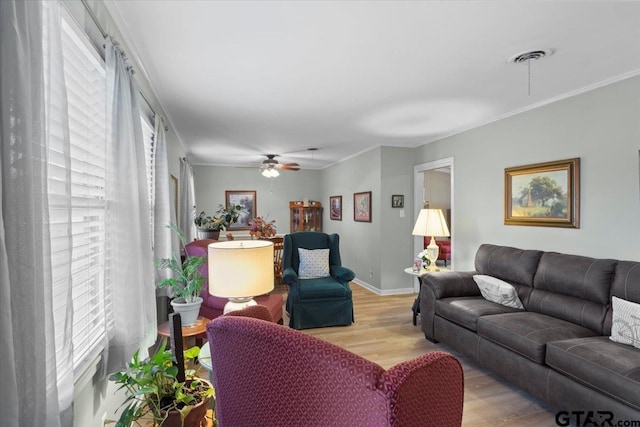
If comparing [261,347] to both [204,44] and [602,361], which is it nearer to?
[204,44]

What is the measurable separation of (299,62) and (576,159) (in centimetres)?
267

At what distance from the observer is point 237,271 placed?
1.73 meters

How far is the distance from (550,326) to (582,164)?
1.54m

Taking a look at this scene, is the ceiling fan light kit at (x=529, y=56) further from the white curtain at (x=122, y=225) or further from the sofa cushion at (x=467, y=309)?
the white curtain at (x=122, y=225)

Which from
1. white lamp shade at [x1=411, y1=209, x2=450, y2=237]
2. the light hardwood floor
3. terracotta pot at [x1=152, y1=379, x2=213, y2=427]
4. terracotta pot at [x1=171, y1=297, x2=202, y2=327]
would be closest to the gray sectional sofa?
the light hardwood floor

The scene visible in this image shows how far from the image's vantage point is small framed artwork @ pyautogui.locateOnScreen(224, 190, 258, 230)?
7.64 m

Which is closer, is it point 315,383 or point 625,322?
point 315,383

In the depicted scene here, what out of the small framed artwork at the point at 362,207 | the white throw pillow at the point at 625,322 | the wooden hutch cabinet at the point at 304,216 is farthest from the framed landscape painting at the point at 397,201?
the white throw pillow at the point at 625,322

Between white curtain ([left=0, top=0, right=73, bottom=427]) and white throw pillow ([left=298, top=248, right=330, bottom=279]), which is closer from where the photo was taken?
white curtain ([left=0, top=0, right=73, bottom=427])

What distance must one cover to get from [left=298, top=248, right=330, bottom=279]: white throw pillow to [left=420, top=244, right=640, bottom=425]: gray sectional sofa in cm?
134

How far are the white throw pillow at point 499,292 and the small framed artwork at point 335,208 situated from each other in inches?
161

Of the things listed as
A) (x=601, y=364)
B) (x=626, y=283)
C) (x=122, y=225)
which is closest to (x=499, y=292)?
(x=626, y=283)

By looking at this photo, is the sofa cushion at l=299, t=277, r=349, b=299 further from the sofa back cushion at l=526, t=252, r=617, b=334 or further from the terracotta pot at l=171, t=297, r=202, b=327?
the sofa back cushion at l=526, t=252, r=617, b=334

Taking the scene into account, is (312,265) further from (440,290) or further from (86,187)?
(86,187)
